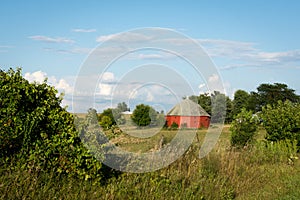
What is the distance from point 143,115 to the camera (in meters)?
8.77

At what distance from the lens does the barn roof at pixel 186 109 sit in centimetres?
967

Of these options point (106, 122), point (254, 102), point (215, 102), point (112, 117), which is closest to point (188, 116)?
point (215, 102)

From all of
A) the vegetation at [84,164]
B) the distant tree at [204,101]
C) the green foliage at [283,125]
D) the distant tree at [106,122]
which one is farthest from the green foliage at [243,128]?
the distant tree at [106,122]

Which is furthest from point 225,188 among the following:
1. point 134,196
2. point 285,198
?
point 134,196

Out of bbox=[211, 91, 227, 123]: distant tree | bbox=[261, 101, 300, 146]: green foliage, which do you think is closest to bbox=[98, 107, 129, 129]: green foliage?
bbox=[211, 91, 227, 123]: distant tree

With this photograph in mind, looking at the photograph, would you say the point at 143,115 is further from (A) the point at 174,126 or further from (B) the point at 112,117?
(A) the point at 174,126

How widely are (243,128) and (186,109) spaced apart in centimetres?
687

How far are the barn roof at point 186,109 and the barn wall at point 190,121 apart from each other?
0.34 ft

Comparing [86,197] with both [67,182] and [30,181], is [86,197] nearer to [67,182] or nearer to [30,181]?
[67,182]

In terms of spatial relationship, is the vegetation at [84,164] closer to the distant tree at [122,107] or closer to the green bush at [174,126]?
the distant tree at [122,107]

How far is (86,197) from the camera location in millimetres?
7102

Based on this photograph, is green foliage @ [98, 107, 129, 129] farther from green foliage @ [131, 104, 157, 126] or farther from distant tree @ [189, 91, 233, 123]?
distant tree @ [189, 91, 233, 123]

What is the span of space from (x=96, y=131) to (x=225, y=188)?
3.16m

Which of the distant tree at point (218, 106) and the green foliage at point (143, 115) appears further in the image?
the distant tree at point (218, 106)
